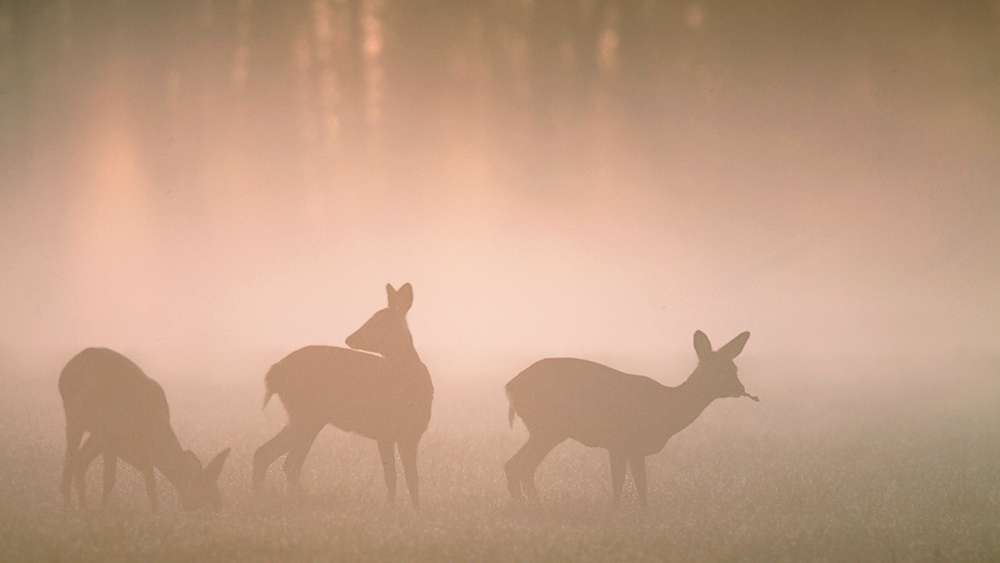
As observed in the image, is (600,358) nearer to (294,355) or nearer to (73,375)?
(294,355)

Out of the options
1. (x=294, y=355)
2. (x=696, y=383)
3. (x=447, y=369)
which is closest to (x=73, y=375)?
(x=294, y=355)

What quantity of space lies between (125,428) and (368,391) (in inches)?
108

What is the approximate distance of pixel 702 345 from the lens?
9562 mm

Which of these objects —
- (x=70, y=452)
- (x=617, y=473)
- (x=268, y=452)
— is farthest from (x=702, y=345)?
(x=70, y=452)

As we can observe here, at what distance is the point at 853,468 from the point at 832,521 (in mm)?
3337

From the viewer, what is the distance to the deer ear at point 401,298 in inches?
353

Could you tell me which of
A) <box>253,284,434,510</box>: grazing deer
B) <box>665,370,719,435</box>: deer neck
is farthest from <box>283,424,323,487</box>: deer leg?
<box>665,370,719,435</box>: deer neck

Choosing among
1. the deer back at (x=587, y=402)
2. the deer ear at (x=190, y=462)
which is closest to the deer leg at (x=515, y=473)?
the deer back at (x=587, y=402)

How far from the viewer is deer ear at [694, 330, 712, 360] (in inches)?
374

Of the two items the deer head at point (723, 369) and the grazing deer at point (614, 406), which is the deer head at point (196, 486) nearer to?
the grazing deer at point (614, 406)

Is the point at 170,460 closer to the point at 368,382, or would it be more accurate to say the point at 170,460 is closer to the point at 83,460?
the point at 83,460

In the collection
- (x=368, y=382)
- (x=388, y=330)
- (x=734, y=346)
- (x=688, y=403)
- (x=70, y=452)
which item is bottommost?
(x=70, y=452)

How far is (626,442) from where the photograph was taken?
9375 mm

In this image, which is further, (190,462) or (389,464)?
(389,464)
